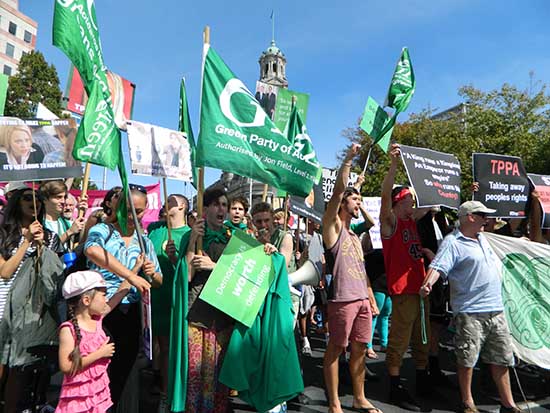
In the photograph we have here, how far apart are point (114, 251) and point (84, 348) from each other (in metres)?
0.74

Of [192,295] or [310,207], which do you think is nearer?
[192,295]

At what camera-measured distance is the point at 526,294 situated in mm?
4301

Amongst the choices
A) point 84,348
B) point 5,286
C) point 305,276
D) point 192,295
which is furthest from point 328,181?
point 84,348

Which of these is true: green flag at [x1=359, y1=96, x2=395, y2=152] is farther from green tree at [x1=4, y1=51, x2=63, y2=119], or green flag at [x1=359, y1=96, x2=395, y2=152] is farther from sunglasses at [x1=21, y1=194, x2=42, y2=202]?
green tree at [x1=4, y1=51, x2=63, y2=119]

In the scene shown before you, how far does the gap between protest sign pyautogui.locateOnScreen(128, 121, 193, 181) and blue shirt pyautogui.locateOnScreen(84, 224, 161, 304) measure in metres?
0.50

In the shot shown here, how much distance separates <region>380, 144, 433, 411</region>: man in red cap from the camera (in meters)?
4.07

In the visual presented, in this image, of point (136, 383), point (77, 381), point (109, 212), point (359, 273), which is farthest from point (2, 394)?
point (359, 273)

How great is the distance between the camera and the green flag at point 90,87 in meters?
2.97

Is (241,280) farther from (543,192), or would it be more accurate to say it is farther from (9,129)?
(543,192)

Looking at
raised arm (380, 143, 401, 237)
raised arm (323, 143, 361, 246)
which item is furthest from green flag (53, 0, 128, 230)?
raised arm (380, 143, 401, 237)

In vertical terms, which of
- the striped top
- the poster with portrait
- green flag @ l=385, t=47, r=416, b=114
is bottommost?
the striped top

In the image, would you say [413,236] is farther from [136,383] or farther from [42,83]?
[42,83]

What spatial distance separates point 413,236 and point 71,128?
3438 millimetres

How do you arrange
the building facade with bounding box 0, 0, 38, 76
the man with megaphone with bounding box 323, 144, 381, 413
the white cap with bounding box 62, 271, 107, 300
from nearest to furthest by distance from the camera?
the white cap with bounding box 62, 271, 107, 300 < the man with megaphone with bounding box 323, 144, 381, 413 < the building facade with bounding box 0, 0, 38, 76
